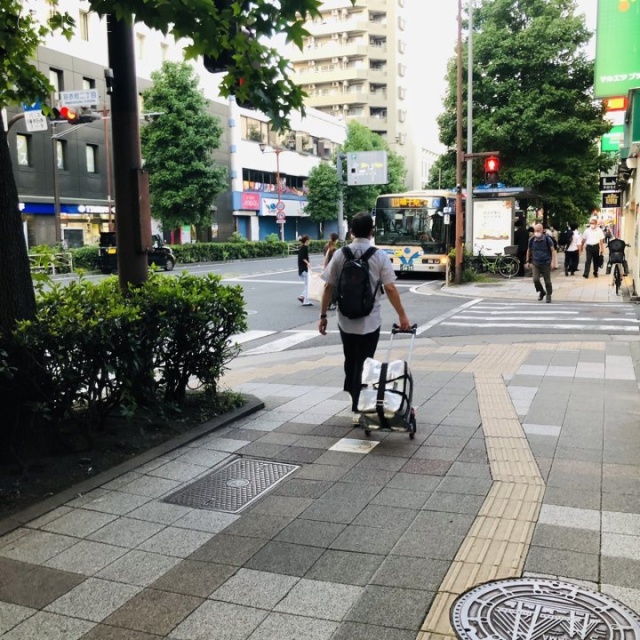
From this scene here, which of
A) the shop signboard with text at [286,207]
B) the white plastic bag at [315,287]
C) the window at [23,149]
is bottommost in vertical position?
the white plastic bag at [315,287]

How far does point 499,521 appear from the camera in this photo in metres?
3.98

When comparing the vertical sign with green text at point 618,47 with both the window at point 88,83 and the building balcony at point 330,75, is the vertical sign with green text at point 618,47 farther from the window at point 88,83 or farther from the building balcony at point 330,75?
the building balcony at point 330,75

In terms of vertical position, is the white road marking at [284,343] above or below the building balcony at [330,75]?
below

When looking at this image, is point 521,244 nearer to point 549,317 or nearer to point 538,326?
point 549,317

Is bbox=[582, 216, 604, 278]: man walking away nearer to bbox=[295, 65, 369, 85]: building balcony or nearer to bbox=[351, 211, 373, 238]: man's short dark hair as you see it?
bbox=[351, 211, 373, 238]: man's short dark hair

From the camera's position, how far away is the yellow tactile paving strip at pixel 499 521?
3.20 m

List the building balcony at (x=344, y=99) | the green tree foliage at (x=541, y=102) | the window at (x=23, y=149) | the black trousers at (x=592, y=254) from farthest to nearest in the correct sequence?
the building balcony at (x=344, y=99) → the window at (x=23, y=149) → the green tree foliage at (x=541, y=102) → the black trousers at (x=592, y=254)

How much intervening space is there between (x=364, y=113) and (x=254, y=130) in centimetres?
3245

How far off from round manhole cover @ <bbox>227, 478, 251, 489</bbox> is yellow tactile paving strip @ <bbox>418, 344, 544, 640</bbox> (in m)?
1.56

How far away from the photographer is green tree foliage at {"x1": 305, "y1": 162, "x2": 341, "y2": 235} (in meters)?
62.3

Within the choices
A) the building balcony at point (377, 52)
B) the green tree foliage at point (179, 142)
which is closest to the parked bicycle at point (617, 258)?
the green tree foliage at point (179, 142)

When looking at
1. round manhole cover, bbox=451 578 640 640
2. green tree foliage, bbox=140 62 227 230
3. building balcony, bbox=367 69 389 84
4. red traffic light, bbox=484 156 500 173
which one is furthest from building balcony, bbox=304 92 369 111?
round manhole cover, bbox=451 578 640 640

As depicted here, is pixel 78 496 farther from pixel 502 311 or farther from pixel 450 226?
pixel 450 226

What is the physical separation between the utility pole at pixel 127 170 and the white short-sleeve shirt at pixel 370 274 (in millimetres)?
1777
